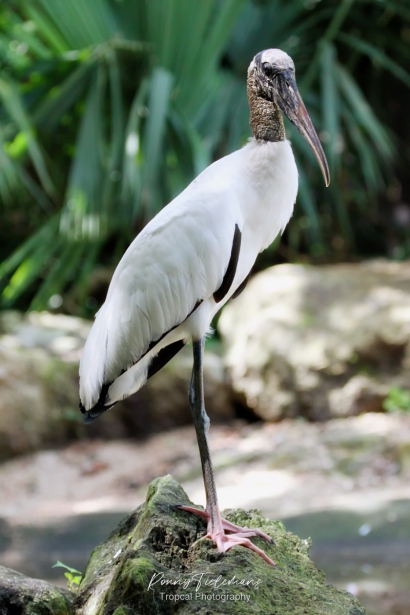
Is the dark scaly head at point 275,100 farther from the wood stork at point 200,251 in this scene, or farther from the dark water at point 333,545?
the dark water at point 333,545

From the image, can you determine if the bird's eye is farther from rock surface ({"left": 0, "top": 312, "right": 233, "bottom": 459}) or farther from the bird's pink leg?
rock surface ({"left": 0, "top": 312, "right": 233, "bottom": 459})

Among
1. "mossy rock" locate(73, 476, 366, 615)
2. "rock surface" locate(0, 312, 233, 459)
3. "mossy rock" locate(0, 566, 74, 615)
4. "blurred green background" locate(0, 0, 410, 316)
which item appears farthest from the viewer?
"blurred green background" locate(0, 0, 410, 316)

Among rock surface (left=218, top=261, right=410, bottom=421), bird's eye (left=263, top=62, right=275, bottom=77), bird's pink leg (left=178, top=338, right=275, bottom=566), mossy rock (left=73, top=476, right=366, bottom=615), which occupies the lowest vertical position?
mossy rock (left=73, top=476, right=366, bottom=615)

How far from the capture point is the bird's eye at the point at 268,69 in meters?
3.00

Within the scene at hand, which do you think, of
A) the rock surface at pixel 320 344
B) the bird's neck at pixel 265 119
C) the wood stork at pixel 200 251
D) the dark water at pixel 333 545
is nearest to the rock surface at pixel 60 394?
the rock surface at pixel 320 344

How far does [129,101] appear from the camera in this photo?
7.26m

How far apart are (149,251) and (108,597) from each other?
49.5 inches

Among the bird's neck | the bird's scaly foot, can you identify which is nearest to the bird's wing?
the bird's neck

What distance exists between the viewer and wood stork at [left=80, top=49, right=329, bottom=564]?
9.61 ft

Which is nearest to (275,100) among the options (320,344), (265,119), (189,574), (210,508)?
(265,119)

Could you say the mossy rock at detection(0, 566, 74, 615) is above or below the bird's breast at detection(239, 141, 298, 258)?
below

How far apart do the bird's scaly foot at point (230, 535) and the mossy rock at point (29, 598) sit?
530 millimetres

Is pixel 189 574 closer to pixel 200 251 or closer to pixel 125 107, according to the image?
pixel 200 251

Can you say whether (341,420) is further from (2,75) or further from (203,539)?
(2,75)
